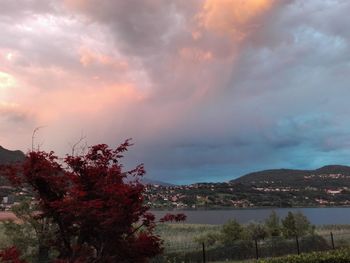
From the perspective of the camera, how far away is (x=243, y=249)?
28.0 metres

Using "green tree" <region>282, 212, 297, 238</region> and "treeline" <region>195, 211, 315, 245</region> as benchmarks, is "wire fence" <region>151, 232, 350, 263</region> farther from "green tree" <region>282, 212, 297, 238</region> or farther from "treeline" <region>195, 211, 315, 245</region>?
"green tree" <region>282, 212, 297, 238</region>

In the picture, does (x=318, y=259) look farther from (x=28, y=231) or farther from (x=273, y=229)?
(x=273, y=229)

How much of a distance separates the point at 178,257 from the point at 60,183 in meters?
15.4

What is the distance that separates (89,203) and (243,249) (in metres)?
18.9

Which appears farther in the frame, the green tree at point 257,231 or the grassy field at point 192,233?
the grassy field at point 192,233

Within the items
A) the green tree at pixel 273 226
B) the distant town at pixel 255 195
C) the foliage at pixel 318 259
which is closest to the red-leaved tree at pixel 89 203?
the foliage at pixel 318 259

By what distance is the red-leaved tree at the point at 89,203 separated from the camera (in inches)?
447

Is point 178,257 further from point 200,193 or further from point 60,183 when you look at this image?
point 200,193

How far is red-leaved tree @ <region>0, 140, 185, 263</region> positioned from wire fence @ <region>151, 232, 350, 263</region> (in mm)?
10926

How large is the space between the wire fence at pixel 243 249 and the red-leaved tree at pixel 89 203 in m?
10.9

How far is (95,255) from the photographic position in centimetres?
1220

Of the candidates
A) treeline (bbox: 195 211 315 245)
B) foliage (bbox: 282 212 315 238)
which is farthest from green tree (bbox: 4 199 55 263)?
foliage (bbox: 282 212 315 238)

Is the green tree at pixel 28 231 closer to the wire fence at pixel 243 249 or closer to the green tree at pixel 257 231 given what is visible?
the wire fence at pixel 243 249

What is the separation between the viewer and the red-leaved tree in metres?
11.4
